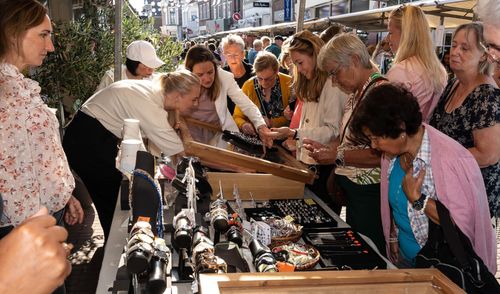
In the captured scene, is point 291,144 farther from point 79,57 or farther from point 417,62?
point 79,57

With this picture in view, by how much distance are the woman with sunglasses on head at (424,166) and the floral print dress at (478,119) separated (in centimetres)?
59

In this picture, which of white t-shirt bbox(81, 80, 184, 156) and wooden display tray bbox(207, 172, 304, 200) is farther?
wooden display tray bbox(207, 172, 304, 200)

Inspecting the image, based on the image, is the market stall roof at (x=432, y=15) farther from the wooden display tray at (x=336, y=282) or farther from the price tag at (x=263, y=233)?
the wooden display tray at (x=336, y=282)

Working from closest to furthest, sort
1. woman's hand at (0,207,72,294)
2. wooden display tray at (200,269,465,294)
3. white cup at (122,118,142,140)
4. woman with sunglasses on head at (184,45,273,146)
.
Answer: woman's hand at (0,207,72,294), wooden display tray at (200,269,465,294), white cup at (122,118,142,140), woman with sunglasses on head at (184,45,273,146)

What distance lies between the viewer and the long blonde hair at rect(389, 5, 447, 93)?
2.39 m

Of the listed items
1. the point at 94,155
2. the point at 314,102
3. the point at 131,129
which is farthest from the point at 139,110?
the point at 314,102

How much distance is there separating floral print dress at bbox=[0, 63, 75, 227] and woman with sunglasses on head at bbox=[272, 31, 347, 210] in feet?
4.63

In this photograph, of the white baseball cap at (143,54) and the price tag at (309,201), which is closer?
the price tag at (309,201)

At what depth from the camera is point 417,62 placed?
238 centimetres

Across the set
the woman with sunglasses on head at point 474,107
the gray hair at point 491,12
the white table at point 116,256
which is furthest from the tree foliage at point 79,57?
the gray hair at point 491,12

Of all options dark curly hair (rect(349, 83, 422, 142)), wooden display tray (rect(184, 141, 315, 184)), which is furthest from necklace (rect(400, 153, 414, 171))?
wooden display tray (rect(184, 141, 315, 184))

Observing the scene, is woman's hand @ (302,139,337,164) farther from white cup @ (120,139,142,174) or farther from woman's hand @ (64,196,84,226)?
woman's hand @ (64,196,84,226)

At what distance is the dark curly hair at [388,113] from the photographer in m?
1.61

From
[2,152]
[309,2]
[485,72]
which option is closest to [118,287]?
[2,152]
